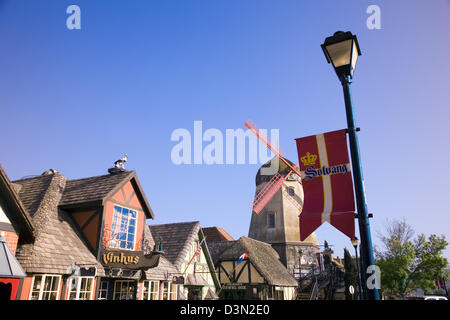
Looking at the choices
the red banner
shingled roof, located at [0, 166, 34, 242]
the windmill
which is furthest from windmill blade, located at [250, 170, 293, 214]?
the red banner

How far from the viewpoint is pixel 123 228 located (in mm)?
15578

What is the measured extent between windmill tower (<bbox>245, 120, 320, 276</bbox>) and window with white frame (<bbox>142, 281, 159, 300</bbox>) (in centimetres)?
2520

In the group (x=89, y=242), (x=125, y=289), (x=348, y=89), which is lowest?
(x=125, y=289)

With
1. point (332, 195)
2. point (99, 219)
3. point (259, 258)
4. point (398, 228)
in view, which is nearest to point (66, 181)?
point (99, 219)

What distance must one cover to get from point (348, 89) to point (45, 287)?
11470 mm

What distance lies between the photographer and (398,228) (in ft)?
127

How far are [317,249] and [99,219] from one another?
33488 millimetres

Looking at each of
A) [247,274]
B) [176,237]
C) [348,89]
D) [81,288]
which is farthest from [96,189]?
[247,274]

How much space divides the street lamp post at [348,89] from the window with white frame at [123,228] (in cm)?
1261

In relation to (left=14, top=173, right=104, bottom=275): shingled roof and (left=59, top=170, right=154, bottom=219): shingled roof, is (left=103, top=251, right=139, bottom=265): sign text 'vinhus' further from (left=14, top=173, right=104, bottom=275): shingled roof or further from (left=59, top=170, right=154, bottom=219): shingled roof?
(left=59, top=170, right=154, bottom=219): shingled roof

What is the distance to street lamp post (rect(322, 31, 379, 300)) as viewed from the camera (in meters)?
4.29

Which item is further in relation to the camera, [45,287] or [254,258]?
[254,258]

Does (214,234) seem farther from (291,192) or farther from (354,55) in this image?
(354,55)
